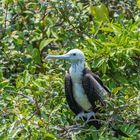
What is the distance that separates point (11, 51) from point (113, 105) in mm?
1428

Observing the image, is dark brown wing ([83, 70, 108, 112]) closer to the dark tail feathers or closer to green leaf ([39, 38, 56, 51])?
the dark tail feathers

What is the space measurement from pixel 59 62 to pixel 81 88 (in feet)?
1.25

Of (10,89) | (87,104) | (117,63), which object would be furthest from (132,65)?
(10,89)

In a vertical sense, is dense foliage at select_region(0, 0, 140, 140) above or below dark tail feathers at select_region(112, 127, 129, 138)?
above

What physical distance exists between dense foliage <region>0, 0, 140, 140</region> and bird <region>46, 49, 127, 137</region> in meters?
0.07

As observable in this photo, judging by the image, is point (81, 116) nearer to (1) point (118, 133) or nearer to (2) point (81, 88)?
(2) point (81, 88)

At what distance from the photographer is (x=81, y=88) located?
15.1 feet

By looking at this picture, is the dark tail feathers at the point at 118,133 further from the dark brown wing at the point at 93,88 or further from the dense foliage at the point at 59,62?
the dark brown wing at the point at 93,88

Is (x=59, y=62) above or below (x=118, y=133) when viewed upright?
above

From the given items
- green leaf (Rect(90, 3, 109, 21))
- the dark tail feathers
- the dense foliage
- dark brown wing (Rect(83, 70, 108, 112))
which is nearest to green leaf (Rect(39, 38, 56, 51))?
the dense foliage

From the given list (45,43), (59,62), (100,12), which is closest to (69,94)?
(59,62)

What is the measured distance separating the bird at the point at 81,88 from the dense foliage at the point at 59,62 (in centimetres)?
7

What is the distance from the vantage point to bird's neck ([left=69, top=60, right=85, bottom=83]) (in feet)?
15.1

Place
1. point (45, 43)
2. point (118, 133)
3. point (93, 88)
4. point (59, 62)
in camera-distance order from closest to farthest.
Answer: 1. point (118, 133)
2. point (93, 88)
3. point (59, 62)
4. point (45, 43)
